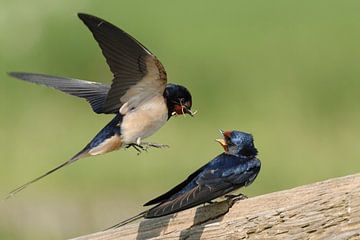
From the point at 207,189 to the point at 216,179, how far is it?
136mm

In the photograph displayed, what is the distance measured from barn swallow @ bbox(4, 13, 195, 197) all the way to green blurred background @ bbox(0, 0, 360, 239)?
10.1 ft

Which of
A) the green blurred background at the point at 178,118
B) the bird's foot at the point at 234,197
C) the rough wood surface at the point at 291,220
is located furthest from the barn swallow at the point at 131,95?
the green blurred background at the point at 178,118

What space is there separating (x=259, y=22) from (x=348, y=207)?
602 centimetres

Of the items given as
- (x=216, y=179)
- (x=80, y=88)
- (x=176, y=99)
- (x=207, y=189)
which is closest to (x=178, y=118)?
(x=80, y=88)

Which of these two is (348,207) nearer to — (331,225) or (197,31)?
(331,225)

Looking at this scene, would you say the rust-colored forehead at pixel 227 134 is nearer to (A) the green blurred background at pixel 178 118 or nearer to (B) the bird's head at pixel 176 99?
(B) the bird's head at pixel 176 99

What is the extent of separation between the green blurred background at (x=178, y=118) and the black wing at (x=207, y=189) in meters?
3.40

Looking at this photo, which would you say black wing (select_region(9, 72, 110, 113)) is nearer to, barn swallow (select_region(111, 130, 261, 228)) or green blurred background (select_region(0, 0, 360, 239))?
barn swallow (select_region(111, 130, 261, 228))

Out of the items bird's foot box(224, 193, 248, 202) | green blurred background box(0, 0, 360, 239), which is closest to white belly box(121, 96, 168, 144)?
bird's foot box(224, 193, 248, 202)

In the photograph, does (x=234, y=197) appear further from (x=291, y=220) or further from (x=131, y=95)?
(x=131, y=95)

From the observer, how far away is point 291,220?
10.1ft

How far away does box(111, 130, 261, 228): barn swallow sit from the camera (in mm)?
3156


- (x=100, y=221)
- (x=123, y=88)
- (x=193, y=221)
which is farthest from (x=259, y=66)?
(x=193, y=221)

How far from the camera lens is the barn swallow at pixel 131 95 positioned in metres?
3.62
